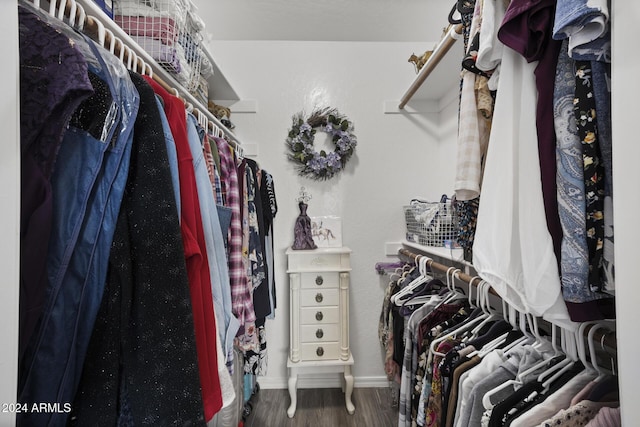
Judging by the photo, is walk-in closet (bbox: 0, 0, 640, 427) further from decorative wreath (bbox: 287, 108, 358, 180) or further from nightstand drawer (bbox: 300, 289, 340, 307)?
decorative wreath (bbox: 287, 108, 358, 180)

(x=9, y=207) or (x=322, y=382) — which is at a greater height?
(x=9, y=207)

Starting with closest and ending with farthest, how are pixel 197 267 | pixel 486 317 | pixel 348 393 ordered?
1. pixel 197 267
2. pixel 486 317
3. pixel 348 393

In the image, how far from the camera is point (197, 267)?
0.68m

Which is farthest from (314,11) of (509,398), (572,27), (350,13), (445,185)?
(509,398)

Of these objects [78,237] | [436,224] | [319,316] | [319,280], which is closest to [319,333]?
[319,316]

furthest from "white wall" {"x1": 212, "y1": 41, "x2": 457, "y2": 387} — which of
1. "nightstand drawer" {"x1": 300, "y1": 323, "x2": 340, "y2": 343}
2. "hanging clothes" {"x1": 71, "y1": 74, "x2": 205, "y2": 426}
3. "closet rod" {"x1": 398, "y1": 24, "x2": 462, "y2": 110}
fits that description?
"hanging clothes" {"x1": 71, "y1": 74, "x2": 205, "y2": 426}

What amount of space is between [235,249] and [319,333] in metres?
0.99

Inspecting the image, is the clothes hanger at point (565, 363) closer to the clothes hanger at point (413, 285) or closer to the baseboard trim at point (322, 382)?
the clothes hanger at point (413, 285)

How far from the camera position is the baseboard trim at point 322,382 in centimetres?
214

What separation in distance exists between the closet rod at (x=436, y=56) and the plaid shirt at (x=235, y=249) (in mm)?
976

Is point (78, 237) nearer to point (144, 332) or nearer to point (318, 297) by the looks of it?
point (144, 332)

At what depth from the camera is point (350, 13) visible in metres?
1.92

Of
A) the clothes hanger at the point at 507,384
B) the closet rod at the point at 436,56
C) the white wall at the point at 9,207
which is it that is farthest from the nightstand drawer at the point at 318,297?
the white wall at the point at 9,207

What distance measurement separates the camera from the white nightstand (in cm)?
189
